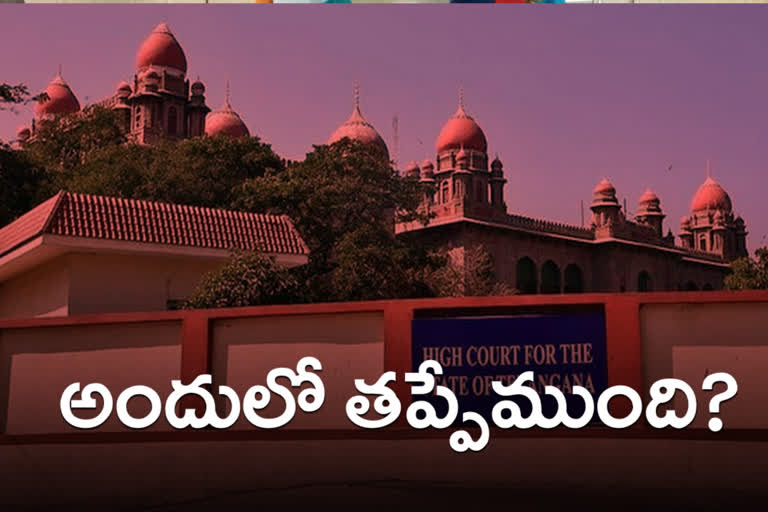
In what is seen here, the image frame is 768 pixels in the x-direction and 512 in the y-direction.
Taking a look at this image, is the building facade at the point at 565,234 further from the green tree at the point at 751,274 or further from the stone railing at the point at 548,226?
the green tree at the point at 751,274

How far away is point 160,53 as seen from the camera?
43.3 metres

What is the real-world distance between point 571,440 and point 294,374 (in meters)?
3.15

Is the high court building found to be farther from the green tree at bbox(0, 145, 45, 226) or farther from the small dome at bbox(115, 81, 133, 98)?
the green tree at bbox(0, 145, 45, 226)

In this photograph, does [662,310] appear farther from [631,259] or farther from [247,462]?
[631,259]

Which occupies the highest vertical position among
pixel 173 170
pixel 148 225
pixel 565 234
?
pixel 565 234

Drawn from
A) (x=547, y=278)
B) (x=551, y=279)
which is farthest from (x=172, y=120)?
(x=551, y=279)

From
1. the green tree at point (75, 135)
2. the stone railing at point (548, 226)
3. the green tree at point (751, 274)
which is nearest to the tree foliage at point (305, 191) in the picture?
→ the green tree at point (75, 135)

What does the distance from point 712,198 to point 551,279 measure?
14.5 m

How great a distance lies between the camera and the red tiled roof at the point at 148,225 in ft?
53.7

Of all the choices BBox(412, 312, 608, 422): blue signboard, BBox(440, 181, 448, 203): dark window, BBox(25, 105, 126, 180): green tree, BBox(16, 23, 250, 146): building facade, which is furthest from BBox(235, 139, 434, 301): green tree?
BBox(440, 181, 448, 203): dark window

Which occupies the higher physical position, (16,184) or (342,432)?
(16,184)

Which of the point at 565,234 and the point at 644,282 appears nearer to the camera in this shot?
the point at 565,234

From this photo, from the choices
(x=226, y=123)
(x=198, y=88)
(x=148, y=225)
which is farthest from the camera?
(x=198, y=88)

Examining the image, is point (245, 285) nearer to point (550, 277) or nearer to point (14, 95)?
point (14, 95)
